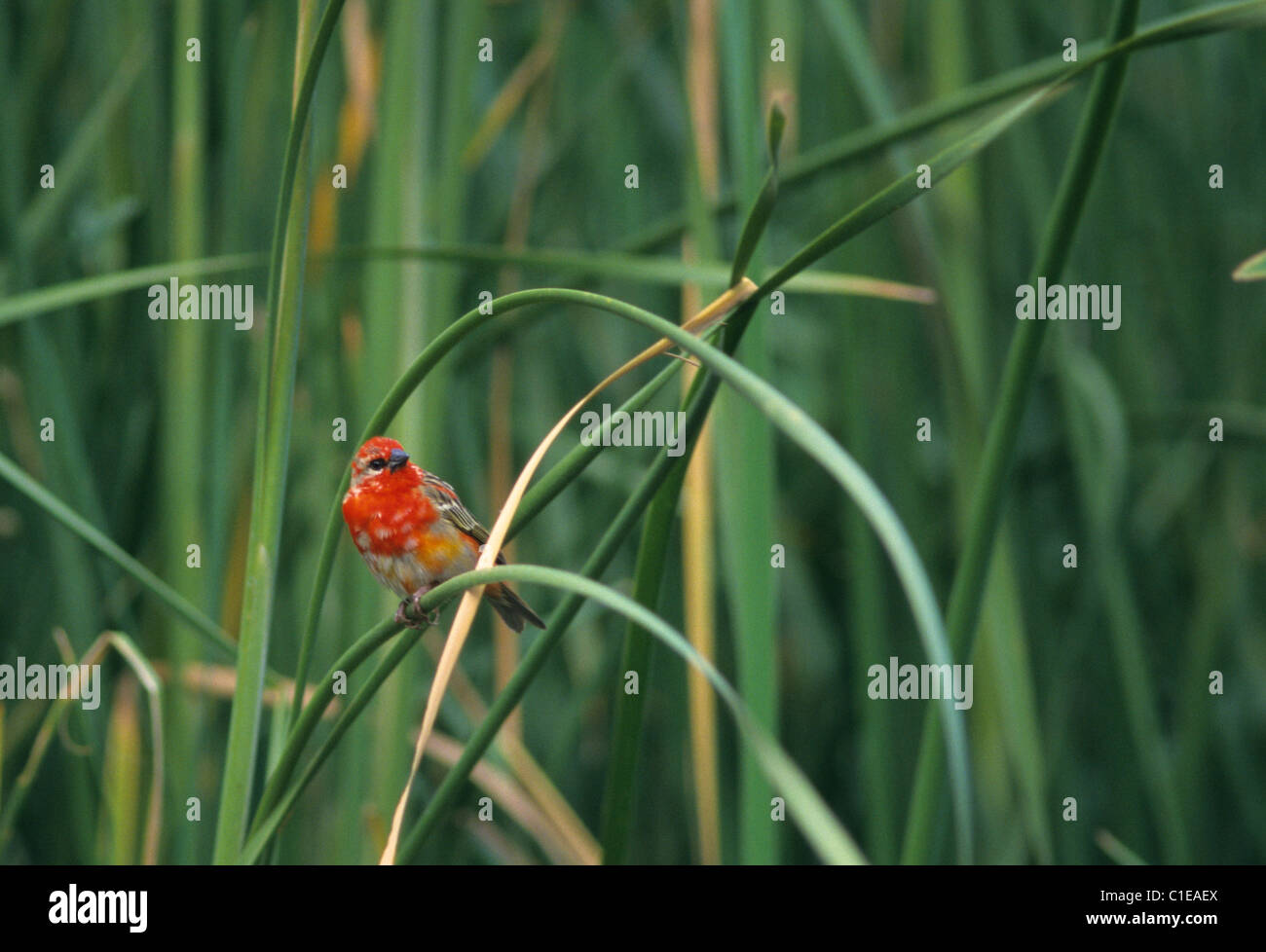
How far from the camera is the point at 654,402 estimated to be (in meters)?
2.13

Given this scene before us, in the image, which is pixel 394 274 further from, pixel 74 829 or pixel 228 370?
pixel 74 829

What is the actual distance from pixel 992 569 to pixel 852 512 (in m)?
0.28

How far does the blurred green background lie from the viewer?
4.04 ft

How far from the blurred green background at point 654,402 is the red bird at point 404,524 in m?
0.08

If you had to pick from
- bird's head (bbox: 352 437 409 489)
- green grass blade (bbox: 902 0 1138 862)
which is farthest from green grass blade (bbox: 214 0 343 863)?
green grass blade (bbox: 902 0 1138 862)

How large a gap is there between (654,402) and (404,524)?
41.3 inches

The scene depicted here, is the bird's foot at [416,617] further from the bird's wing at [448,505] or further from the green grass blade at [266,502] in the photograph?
the bird's wing at [448,505]

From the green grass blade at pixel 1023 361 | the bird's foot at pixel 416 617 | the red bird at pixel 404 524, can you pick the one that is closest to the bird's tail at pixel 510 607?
the red bird at pixel 404 524

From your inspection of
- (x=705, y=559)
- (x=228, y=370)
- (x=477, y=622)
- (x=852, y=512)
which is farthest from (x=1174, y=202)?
(x=228, y=370)

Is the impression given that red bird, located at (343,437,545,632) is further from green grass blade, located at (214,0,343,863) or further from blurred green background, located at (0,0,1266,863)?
green grass blade, located at (214,0,343,863)

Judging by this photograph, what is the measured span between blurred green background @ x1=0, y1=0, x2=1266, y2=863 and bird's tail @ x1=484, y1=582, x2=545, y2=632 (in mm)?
82

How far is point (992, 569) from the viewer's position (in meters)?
1.31

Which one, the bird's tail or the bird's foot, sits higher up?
the bird's foot
